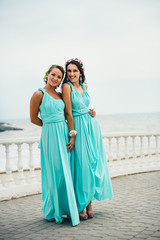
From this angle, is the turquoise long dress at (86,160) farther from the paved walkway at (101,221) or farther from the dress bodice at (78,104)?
the paved walkway at (101,221)

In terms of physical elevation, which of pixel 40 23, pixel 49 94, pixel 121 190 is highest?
pixel 40 23

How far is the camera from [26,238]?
3.39 meters

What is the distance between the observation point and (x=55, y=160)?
3.90m

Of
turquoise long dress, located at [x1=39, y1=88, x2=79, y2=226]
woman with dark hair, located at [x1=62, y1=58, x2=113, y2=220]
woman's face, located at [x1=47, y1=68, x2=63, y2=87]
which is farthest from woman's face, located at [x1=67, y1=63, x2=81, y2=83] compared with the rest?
turquoise long dress, located at [x1=39, y1=88, x2=79, y2=226]

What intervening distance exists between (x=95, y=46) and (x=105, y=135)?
1584 inches

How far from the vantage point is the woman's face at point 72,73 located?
4179 millimetres

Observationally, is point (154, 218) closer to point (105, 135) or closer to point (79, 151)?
point (79, 151)

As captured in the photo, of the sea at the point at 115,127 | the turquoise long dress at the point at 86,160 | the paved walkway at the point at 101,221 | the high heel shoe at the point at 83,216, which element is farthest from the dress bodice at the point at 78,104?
the sea at the point at 115,127

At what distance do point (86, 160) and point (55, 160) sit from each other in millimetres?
437

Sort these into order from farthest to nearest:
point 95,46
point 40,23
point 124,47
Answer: point 124,47, point 95,46, point 40,23

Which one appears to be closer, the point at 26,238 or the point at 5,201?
the point at 26,238

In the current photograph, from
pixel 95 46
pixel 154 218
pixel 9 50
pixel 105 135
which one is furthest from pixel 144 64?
pixel 154 218

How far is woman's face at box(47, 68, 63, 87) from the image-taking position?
13.2 feet

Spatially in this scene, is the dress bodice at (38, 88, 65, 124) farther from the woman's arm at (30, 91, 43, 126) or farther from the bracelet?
the bracelet
